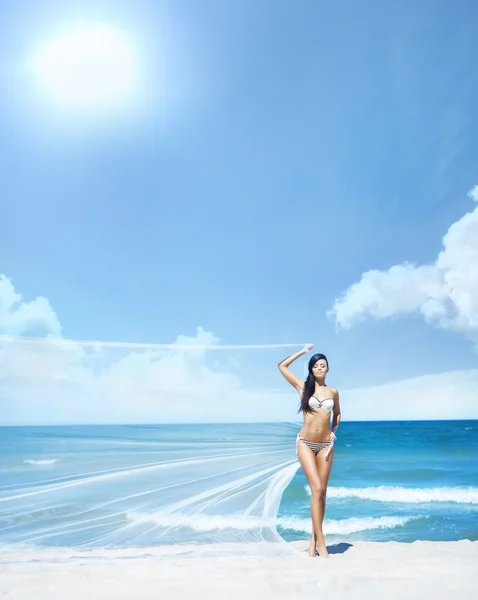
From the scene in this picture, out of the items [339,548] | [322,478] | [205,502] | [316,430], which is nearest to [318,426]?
[316,430]

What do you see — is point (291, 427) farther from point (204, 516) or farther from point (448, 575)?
point (448, 575)

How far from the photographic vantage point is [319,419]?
172 inches

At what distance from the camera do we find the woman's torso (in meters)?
4.36

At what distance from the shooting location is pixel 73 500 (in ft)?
19.5

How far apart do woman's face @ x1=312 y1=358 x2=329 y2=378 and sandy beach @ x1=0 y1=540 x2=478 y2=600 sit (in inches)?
59.6

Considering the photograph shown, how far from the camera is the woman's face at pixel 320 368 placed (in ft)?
14.4

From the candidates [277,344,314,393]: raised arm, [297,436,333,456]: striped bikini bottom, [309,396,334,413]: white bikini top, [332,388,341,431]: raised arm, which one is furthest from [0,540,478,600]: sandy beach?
[277,344,314,393]: raised arm

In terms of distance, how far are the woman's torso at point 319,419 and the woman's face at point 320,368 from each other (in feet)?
0.58

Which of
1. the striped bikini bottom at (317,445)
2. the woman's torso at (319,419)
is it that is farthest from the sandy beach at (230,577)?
the woman's torso at (319,419)

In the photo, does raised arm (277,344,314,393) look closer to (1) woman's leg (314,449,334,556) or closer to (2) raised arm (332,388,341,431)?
(2) raised arm (332,388,341,431)

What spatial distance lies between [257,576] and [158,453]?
18.4 feet

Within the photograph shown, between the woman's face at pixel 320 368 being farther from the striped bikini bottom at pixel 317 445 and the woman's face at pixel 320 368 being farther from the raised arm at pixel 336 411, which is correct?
the striped bikini bottom at pixel 317 445

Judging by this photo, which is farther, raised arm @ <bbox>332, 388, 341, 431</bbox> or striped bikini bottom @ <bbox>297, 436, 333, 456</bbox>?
raised arm @ <bbox>332, 388, 341, 431</bbox>

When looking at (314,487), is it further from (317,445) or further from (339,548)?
(339,548)
